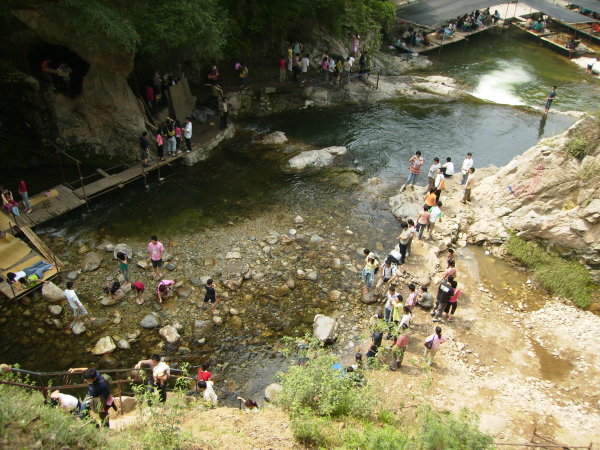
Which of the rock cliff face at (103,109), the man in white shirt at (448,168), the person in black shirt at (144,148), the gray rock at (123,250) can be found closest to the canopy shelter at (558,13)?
the man in white shirt at (448,168)

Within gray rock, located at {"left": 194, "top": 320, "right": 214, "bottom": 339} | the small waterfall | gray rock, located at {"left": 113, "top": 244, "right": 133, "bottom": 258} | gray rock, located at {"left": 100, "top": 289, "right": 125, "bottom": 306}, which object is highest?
the small waterfall

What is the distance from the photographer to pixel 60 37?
1600 cm

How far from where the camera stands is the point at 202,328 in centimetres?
1267

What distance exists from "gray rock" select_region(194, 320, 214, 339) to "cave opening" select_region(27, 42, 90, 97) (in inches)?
467

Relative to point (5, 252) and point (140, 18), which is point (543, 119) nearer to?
point (140, 18)

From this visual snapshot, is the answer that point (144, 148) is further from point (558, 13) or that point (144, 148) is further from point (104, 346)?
point (558, 13)

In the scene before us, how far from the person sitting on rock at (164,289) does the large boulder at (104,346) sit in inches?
70.8

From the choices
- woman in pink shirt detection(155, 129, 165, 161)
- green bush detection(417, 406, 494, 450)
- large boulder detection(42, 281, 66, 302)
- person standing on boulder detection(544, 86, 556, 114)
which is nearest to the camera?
green bush detection(417, 406, 494, 450)

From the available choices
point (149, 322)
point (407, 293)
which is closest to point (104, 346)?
point (149, 322)

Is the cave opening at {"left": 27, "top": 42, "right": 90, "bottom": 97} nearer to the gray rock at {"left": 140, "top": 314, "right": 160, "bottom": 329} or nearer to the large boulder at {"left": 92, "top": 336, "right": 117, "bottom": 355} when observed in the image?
the gray rock at {"left": 140, "top": 314, "right": 160, "bottom": 329}

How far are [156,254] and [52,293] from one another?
3107mm

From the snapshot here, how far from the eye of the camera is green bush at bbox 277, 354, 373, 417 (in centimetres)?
878

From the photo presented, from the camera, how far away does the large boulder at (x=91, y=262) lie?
14.1m

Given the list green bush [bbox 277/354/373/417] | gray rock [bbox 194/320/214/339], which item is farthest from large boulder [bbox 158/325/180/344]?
green bush [bbox 277/354/373/417]
